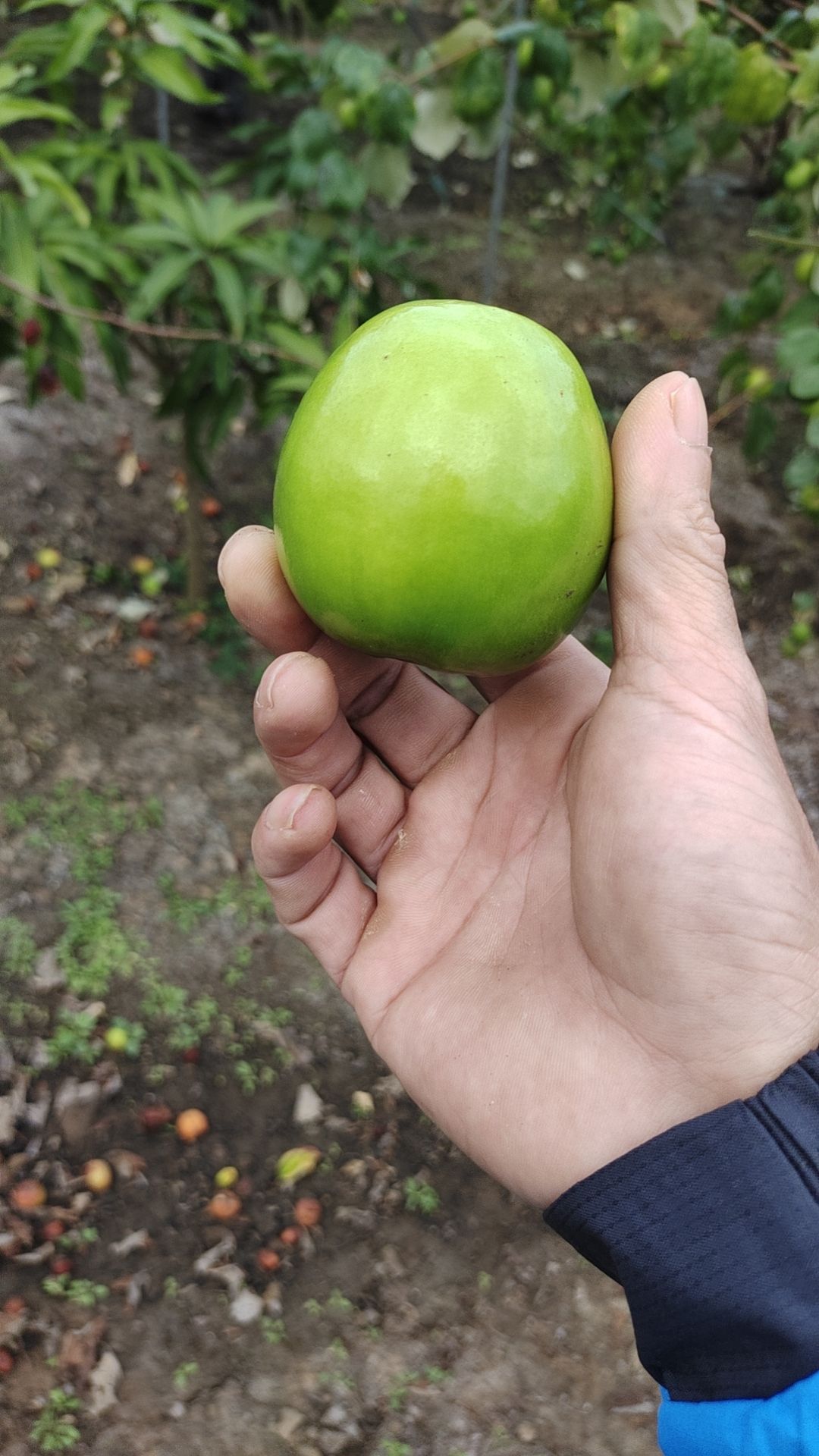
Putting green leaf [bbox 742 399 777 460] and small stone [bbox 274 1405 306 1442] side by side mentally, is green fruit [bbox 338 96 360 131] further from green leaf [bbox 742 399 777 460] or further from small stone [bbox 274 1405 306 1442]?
small stone [bbox 274 1405 306 1442]

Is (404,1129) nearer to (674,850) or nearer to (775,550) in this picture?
(674,850)

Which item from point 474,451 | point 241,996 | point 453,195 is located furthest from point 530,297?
point 474,451

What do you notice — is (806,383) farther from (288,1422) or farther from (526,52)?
(288,1422)

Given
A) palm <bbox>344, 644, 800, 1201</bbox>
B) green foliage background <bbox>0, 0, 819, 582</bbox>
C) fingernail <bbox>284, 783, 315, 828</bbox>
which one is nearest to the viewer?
palm <bbox>344, 644, 800, 1201</bbox>

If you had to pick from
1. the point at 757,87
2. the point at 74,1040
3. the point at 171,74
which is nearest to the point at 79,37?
the point at 171,74

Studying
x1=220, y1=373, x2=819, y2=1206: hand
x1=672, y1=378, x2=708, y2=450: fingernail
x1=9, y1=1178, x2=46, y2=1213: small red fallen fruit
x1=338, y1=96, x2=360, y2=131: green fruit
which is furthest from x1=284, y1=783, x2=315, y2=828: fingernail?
x1=338, y1=96, x2=360, y2=131: green fruit
